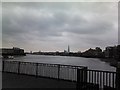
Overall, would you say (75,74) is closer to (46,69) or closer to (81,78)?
(46,69)

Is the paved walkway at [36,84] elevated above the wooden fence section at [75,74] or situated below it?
below

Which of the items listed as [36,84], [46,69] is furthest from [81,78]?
[46,69]

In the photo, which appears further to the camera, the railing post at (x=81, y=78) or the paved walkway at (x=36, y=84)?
the paved walkway at (x=36, y=84)

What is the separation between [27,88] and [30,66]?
7379 mm

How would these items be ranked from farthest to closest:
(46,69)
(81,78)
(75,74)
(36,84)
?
(46,69)
(75,74)
(36,84)
(81,78)

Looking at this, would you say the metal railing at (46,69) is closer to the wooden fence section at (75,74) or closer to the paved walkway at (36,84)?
the wooden fence section at (75,74)

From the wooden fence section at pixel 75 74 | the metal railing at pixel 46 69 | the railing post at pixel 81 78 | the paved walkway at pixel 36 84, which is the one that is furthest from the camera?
the metal railing at pixel 46 69

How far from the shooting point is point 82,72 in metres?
8.74

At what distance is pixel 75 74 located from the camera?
40.8ft

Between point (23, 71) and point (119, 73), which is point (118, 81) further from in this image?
point (23, 71)

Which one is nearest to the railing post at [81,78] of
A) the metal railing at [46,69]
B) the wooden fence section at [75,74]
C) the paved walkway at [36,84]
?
the wooden fence section at [75,74]

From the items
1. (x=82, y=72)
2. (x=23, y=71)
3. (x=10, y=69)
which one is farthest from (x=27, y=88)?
(x=10, y=69)

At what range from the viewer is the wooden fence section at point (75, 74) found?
28.1 ft

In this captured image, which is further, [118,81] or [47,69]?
[47,69]
